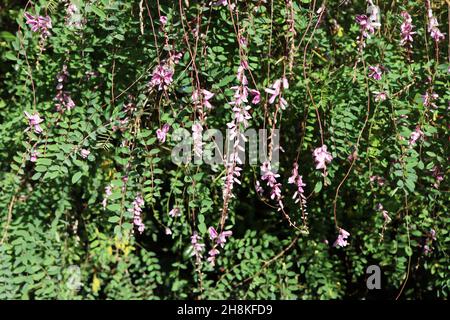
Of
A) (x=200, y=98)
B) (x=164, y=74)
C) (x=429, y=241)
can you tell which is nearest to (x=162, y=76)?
(x=164, y=74)

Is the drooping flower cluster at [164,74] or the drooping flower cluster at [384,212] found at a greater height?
the drooping flower cluster at [164,74]

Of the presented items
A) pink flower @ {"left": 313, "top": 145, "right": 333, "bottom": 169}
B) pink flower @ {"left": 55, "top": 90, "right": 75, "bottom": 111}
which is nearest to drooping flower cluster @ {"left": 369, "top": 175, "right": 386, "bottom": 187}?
pink flower @ {"left": 313, "top": 145, "right": 333, "bottom": 169}

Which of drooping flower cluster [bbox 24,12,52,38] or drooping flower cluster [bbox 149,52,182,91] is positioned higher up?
drooping flower cluster [bbox 24,12,52,38]

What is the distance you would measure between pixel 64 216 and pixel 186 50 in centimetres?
88

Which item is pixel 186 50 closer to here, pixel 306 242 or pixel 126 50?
pixel 126 50

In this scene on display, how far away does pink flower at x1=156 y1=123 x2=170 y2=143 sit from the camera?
1660 mm

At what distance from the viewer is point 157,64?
165 centimetres

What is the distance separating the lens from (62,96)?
73.2 inches

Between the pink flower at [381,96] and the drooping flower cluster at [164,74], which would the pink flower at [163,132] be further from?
the pink flower at [381,96]

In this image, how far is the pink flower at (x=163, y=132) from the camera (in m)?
1.66

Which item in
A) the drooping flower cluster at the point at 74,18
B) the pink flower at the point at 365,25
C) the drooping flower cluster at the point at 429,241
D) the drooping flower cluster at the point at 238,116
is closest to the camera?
the drooping flower cluster at the point at 238,116

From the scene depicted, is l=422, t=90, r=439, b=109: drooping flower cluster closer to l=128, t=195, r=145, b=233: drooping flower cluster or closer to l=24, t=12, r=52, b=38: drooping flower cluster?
l=128, t=195, r=145, b=233: drooping flower cluster

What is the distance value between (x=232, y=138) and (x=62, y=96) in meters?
0.67

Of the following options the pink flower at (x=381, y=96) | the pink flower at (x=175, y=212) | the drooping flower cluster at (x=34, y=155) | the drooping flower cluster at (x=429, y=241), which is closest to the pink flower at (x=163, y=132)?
the pink flower at (x=175, y=212)
